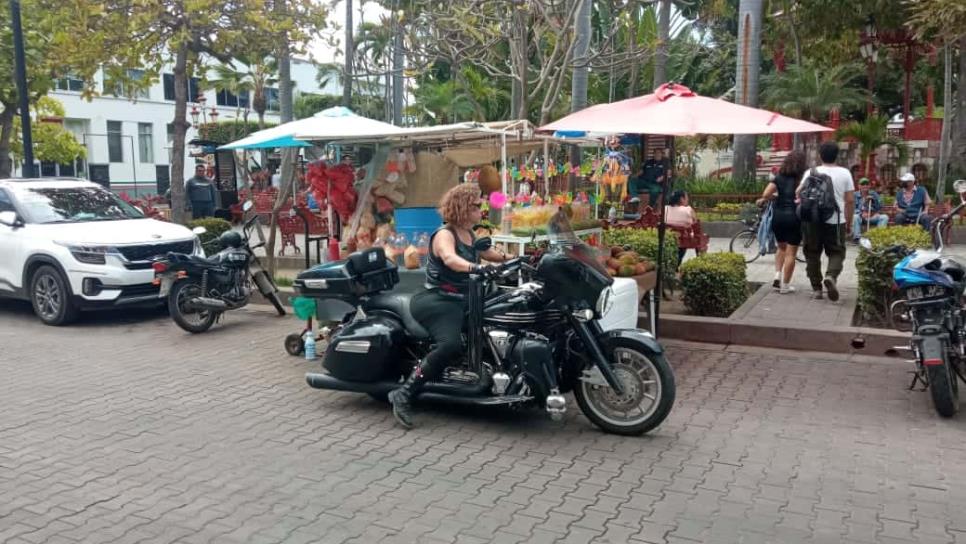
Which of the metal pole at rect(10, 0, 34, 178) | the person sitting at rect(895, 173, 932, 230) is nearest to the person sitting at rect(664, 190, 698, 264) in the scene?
the person sitting at rect(895, 173, 932, 230)

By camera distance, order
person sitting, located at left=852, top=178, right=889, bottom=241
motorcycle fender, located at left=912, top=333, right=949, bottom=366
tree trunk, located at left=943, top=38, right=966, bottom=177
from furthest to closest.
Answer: tree trunk, located at left=943, top=38, right=966, bottom=177, person sitting, located at left=852, top=178, right=889, bottom=241, motorcycle fender, located at left=912, top=333, right=949, bottom=366

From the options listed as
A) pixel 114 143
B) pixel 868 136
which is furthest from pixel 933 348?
pixel 114 143

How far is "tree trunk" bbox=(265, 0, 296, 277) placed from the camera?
11232 millimetres

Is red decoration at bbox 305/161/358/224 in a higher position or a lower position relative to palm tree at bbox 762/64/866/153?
lower

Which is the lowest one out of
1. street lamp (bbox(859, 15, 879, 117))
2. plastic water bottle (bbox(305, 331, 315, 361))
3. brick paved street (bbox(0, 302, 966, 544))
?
A: brick paved street (bbox(0, 302, 966, 544))

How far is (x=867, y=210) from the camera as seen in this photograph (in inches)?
627

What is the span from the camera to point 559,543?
154 inches

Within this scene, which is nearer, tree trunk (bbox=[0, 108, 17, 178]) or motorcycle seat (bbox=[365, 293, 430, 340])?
motorcycle seat (bbox=[365, 293, 430, 340])

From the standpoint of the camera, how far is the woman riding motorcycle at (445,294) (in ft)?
18.2

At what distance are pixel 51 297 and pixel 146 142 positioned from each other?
40641 mm

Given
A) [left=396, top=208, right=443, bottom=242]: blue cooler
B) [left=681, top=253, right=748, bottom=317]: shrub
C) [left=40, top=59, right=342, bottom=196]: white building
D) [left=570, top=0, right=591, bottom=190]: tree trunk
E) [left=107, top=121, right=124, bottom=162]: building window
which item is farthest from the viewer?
[left=107, top=121, right=124, bottom=162]: building window

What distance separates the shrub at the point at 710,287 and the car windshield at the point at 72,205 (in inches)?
283

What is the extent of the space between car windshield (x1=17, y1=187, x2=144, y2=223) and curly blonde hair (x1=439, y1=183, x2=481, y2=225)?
6.44 m

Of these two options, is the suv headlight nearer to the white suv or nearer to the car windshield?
the white suv
